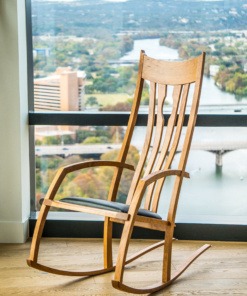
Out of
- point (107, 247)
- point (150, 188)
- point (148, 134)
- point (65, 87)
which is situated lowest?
point (107, 247)

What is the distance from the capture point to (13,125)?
4.25 metres

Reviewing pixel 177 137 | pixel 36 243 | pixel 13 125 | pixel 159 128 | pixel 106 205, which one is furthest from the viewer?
pixel 13 125

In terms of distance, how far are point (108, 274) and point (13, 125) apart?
1.14 metres

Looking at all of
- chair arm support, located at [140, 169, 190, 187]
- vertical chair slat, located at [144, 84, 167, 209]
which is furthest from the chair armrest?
chair arm support, located at [140, 169, 190, 187]

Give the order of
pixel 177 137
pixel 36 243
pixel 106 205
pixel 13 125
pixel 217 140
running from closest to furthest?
pixel 106 205 < pixel 36 243 < pixel 177 137 < pixel 13 125 < pixel 217 140

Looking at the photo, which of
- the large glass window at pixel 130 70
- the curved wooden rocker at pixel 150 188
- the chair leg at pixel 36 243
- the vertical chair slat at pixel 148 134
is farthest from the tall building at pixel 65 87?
the chair leg at pixel 36 243

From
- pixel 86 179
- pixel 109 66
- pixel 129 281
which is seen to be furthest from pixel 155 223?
pixel 109 66

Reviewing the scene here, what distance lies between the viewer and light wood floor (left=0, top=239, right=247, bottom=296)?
3.54m

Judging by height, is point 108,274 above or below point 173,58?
below

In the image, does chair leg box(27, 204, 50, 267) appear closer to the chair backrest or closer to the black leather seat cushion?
the black leather seat cushion

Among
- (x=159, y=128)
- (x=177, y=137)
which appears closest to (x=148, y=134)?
(x=159, y=128)

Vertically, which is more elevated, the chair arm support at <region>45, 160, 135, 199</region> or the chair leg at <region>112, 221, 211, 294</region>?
the chair arm support at <region>45, 160, 135, 199</region>

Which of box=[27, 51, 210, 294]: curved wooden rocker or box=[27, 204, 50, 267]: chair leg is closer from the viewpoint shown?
box=[27, 51, 210, 294]: curved wooden rocker

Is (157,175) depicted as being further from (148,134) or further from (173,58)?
(173,58)
